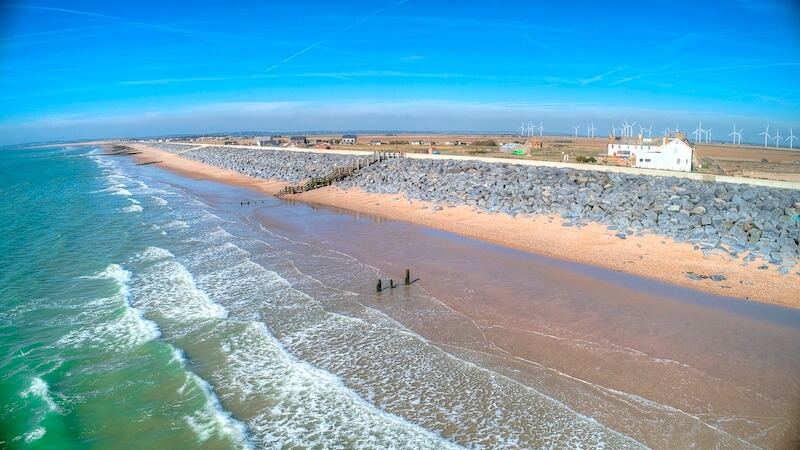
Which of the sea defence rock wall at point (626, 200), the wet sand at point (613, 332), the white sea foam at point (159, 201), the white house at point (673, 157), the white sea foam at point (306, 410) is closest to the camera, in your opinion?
the white sea foam at point (306, 410)

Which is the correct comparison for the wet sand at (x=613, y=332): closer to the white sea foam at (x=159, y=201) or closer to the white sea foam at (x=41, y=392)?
the white sea foam at (x=41, y=392)

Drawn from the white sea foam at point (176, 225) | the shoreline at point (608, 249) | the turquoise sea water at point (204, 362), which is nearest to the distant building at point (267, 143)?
the shoreline at point (608, 249)

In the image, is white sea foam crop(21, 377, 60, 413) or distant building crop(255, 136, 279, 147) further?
distant building crop(255, 136, 279, 147)

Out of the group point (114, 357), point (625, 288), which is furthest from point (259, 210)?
point (625, 288)

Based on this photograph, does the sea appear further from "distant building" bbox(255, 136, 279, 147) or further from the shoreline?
"distant building" bbox(255, 136, 279, 147)

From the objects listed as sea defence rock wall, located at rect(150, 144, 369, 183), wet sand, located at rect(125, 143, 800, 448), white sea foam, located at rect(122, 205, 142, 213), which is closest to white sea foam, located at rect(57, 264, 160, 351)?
wet sand, located at rect(125, 143, 800, 448)

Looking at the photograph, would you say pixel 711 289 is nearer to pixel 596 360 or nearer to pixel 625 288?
pixel 625 288

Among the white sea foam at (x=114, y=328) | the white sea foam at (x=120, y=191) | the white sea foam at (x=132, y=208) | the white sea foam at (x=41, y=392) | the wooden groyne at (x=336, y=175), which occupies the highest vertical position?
the wooden groyne at (x=336, y=175)
